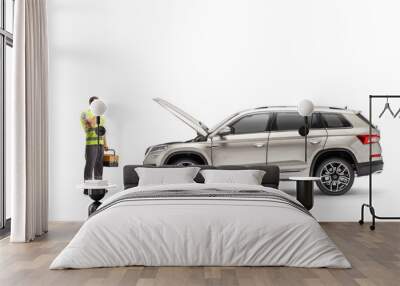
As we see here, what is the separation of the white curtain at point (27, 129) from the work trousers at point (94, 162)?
3.09 feet

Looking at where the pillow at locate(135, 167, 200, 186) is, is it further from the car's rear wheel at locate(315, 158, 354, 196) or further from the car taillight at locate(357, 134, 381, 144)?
the car taillight at locate(357, 134, 381, 144)

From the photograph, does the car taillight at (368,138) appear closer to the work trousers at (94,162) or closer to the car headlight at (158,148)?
the car headlight at (158,148)

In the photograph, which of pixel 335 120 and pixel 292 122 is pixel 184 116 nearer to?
pixel 292 122

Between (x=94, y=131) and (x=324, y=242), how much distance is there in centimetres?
395

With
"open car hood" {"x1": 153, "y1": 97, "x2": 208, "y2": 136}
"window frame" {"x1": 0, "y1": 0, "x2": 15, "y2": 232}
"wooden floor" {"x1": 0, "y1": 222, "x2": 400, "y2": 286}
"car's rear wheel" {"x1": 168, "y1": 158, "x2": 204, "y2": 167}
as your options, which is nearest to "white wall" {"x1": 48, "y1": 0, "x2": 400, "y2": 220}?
"open car hood" {"x1": 153, "y1": 97, "x2": 208, "y2": 136}

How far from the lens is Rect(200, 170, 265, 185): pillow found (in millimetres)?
6562

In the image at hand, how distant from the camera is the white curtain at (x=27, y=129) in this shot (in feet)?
19.5

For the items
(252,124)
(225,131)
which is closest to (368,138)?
(252,124)

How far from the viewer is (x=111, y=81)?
7527 millimetres

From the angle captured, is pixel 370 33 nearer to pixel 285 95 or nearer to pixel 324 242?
pixel 285 95

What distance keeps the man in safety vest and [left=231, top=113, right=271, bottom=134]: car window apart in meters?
1.86

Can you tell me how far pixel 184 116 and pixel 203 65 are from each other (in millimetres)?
770

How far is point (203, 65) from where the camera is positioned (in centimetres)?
752

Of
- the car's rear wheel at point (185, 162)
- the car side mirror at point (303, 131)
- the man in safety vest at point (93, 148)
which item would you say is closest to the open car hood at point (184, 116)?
the car's rear wheel at point (185, 162)
